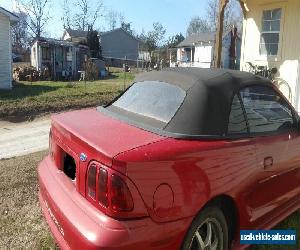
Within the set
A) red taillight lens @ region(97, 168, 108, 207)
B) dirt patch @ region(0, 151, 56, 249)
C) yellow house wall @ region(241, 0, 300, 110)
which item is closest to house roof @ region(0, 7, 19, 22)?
yellow house wall @ region(241, 0, 300, 110)

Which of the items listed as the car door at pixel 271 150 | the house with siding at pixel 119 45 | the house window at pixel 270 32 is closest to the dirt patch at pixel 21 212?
the car door at pixel 271 150

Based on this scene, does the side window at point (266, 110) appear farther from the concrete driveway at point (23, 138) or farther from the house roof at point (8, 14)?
the house roof at point (8, 14)

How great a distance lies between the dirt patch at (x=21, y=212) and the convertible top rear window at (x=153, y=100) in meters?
1.53

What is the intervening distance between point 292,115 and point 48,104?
1053cm

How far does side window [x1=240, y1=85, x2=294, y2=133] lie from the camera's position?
11.1 ft

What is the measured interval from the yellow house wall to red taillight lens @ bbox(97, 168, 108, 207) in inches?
355

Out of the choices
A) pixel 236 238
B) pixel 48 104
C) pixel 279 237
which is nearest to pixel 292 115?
pixel 279 237

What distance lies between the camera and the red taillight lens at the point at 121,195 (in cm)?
232

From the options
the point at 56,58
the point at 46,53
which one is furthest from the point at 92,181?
the point at 56,58

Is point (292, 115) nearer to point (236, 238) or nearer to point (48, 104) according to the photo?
point (236, 238)

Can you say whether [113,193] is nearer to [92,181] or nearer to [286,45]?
[92,181]

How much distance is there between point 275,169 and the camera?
346cm

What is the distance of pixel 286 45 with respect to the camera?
10.6 metres

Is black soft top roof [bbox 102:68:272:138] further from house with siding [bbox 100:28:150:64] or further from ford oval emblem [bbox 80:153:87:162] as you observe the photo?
house with siding [bbox 100:28:150:64]
